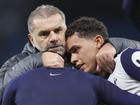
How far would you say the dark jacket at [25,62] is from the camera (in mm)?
1532

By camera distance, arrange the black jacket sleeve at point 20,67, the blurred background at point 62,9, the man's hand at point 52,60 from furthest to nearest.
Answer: the blurred background at point 62,9 → the black jacket sleeve at point 20,67 → the man's hand at point 52,60

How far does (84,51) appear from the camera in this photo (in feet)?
5.07

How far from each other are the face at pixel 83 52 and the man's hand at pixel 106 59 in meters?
0.03

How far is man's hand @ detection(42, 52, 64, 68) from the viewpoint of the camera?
1374 mm

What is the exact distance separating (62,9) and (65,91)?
1.84 m

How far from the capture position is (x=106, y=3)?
307cm

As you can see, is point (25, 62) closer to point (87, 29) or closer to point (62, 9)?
point (87, 29)

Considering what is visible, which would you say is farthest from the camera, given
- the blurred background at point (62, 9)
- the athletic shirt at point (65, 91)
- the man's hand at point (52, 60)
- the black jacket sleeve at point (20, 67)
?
the blurred background at point (62, 9)

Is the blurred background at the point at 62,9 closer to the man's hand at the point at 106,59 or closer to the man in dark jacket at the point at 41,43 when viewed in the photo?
the man in dark jacket at the point at 41,43

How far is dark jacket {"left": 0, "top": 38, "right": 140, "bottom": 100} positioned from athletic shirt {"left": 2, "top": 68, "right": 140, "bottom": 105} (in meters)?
0.23

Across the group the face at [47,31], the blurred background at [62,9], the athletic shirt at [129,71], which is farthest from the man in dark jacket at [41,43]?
the blurred background at [62,9]

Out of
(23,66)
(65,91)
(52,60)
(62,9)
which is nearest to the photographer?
(65,91)

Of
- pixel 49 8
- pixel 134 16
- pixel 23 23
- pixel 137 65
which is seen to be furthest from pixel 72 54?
pixel 23 23

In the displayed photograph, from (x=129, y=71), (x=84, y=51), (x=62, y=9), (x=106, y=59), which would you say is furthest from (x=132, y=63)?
(x=62, y=9)
